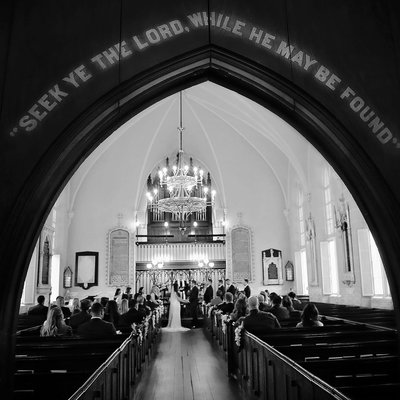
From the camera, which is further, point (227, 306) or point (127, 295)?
point (127, 295)

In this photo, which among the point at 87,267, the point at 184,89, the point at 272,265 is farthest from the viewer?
the point at 272,265

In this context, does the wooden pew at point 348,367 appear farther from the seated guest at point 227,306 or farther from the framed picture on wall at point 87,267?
the framed picture on wall at point 87,267

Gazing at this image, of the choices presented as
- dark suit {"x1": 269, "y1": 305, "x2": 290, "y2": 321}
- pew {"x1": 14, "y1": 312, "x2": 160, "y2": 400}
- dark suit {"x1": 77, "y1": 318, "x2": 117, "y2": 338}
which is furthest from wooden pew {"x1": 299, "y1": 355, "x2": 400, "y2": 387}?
dark suit {"x1": 269, "y1": 305, "x2": 290, "y2": 321}

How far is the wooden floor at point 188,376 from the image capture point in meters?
6.43

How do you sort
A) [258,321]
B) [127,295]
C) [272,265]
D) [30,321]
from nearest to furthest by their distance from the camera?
1. [258,321]
2. [30,321]
3. [127,295]
4. [272,265]

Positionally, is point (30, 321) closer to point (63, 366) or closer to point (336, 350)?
point (63, 366)

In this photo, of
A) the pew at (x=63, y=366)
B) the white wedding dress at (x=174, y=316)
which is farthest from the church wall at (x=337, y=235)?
the pew at (x=63, y=366)

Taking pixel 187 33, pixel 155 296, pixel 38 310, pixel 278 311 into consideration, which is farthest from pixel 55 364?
pixel 155 296

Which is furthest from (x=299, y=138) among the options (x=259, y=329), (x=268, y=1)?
(x=268, y=1)

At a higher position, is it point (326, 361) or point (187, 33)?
→ point (187, 33)

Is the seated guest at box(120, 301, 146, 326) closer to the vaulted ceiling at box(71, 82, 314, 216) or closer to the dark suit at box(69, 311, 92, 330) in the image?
the dark suit at box(69, 311, 92, 330)

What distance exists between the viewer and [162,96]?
4.26 meters

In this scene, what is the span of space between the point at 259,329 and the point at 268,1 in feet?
15.3

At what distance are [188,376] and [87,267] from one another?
14.6 m
